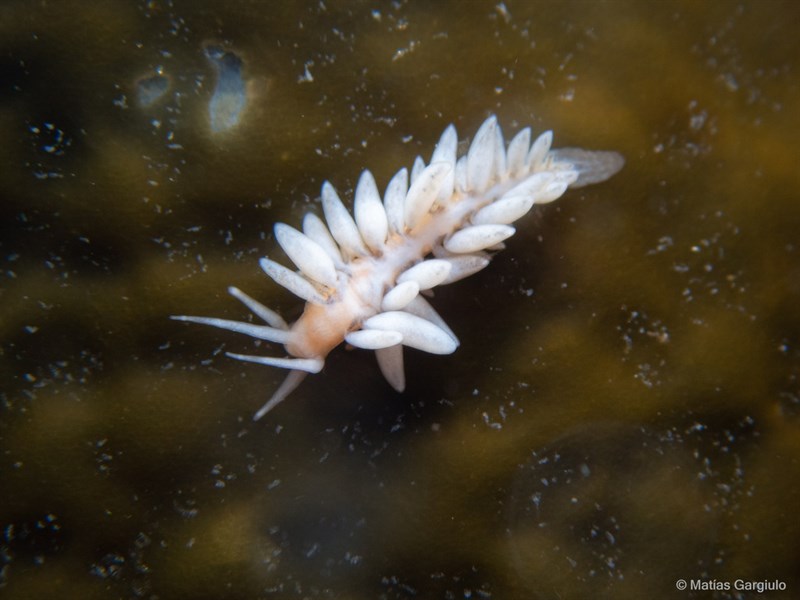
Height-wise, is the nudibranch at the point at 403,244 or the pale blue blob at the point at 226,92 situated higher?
the pale blue blob at the point at 226,92

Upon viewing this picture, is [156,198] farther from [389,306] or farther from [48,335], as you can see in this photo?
[389,306]

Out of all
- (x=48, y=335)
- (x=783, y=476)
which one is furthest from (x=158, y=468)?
(x=783, y=476)

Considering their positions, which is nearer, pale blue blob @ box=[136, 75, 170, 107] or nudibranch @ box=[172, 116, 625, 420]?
nudibranch @ box=[172, 116, 625, 420]

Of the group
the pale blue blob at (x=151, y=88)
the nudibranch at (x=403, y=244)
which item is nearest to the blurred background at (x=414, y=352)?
the pale blue blob at (x=151, y=88)

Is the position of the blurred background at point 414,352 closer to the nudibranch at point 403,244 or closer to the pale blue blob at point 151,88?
the pale blue blob at point 151,88

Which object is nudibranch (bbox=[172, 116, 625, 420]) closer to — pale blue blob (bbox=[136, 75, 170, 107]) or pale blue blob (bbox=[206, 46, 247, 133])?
pale blue blob (bbox=[206, 46, 247, 133])

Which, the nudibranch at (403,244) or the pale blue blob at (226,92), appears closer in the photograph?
the nudibranch at (403,244)

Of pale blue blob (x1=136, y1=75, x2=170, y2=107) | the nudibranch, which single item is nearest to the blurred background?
pale blue blob (x1=136, y1=75, x2=170, y2=107)
